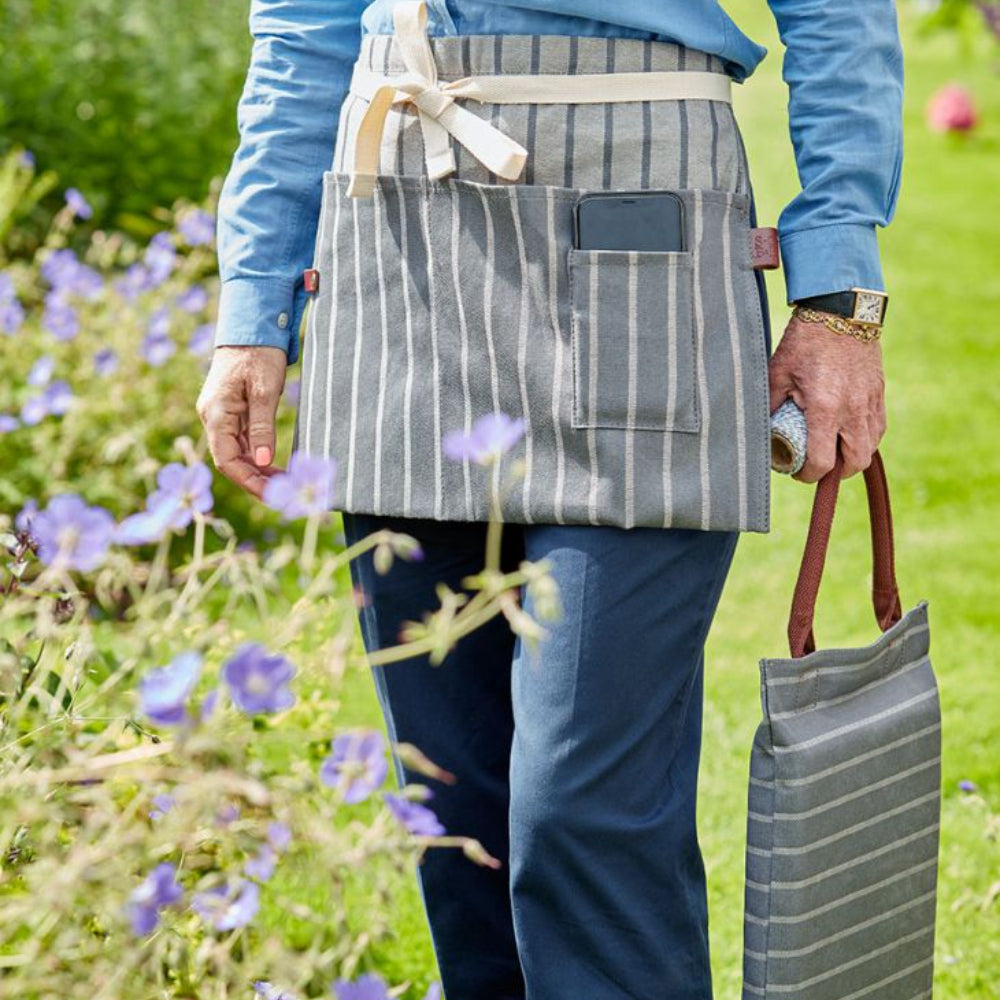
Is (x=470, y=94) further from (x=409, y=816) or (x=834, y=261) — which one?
(x=409, y=816)

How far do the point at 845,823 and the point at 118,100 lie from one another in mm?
4243

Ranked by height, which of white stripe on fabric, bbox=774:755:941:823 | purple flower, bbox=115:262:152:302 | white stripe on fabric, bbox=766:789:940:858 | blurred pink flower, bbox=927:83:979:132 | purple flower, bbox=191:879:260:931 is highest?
blurred pink flower, bbox=927:83:979:132

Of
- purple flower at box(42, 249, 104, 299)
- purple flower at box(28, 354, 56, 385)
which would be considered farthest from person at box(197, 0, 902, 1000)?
purple flower at box(42, 249, 104, 299)

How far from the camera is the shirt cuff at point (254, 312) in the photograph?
1.99 meters

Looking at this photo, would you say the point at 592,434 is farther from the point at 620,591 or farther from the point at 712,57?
the point at 712,57

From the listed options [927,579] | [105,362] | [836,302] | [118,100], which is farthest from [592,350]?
[118,100]

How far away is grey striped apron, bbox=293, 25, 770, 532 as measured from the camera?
66.1 inches

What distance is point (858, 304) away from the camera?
174cm

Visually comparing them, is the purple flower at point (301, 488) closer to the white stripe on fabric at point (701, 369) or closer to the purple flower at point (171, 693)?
the purple flower at point (171, 693)

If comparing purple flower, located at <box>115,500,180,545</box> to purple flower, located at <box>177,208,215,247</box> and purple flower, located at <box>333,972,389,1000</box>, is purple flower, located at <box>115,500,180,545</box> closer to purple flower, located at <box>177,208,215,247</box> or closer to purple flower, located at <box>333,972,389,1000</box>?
purple flower, located at <box>333,972,389,1000</box>

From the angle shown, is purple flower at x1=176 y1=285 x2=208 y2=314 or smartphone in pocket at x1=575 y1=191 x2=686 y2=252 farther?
purple flower at x1=176 y1=285 x2=208 y2=314

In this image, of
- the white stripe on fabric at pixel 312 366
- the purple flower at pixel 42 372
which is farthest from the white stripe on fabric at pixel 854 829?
the purple flower at pixel 42 372

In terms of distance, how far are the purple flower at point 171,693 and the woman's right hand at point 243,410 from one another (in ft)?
3.06

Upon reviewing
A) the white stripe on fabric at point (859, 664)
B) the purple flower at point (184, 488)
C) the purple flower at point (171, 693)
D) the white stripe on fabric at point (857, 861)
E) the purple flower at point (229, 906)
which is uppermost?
the purple flower at point (184, 488)
